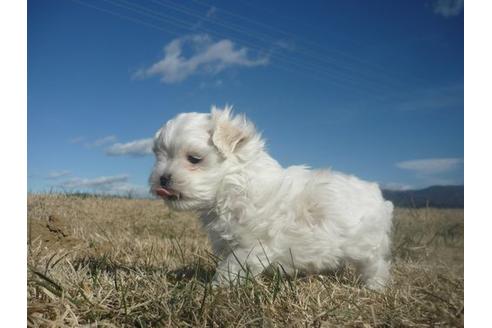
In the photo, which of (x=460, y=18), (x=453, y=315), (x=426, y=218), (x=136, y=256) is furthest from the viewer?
(x=136, y=256)

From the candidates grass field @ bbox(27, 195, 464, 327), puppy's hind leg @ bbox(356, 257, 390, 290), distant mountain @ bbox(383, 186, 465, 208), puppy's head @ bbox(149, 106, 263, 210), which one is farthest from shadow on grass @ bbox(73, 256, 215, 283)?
distant mountain @ bbox(383, 186, 465, 208)

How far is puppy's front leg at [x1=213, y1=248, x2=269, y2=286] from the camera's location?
2.38m

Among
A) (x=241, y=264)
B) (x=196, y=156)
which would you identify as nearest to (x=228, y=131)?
(x=196, y=156)

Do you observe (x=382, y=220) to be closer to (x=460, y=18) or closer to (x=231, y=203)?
(x=231, y=203)

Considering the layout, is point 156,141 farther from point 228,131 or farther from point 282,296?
point 282,296

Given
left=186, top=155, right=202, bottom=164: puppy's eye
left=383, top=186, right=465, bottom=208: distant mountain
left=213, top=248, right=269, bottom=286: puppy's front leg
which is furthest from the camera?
left=186, top=155, right=202, bottom=164: puppy's eye

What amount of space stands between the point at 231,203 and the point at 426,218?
96 cm

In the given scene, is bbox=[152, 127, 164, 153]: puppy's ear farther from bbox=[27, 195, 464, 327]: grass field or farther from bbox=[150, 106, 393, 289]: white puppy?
bbox=[27, 195, 464, 327]: grass field

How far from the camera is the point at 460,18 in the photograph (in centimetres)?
174

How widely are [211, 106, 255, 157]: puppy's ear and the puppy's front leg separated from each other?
48cm

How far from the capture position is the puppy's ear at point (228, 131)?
8.36 ft

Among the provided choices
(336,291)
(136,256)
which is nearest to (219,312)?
(336,291)

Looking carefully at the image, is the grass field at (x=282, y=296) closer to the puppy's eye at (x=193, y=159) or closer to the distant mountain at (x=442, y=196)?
the distant mountain at (x=442, y=196)

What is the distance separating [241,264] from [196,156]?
0.55 meters
